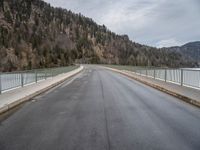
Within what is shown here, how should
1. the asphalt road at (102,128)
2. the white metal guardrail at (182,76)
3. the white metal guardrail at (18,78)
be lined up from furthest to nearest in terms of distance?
the white metal guardrail at (18,78) < the white metal guardrail at (182,76) < the asphalt road at (102,128)

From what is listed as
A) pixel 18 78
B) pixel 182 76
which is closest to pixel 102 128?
pixel 182 76

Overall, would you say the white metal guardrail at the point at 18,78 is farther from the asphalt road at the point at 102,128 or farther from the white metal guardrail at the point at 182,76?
the white metal guardrail at the point at 182,76

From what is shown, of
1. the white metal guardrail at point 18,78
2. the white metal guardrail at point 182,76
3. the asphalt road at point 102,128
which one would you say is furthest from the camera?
the white metal guardrail at point 18,78

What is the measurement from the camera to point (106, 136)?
28.3 feet

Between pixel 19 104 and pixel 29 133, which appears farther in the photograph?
pixel 19 104

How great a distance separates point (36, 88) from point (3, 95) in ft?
21.6

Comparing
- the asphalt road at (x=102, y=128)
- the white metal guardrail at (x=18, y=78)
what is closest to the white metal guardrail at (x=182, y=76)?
the asphalt road at (x=102, y=128)

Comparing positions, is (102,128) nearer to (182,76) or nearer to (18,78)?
A: (182,76)

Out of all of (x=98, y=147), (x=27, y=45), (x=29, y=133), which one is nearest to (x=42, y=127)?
(x=29, y=133)

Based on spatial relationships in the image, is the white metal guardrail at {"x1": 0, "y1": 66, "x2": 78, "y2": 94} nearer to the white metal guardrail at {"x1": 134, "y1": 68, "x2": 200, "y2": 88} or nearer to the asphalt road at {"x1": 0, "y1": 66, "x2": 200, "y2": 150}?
the asphalt road at {"x1": 0, "y1": 66, "x2": 200, "y2": 150}

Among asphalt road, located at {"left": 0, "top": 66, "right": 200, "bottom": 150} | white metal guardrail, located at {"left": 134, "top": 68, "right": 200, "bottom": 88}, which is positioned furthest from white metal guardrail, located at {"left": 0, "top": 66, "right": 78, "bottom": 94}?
white metal guardrail, located at {"left": 134, "top": 68, "right": 200, "bottom": 88}

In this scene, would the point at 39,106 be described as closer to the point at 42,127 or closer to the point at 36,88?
the point at 42,127

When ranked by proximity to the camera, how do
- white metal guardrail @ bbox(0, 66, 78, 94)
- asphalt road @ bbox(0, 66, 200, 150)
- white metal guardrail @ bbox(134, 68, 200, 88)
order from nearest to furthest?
asphalt road @ bbox(0, 66, 200, 150) → white metal guardrail @ bbox(134, 68, 200, 88) → white metal guardrail @ bbox(0, 66, 78, 94)

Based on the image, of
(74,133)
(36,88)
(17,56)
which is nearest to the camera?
(74,133)
